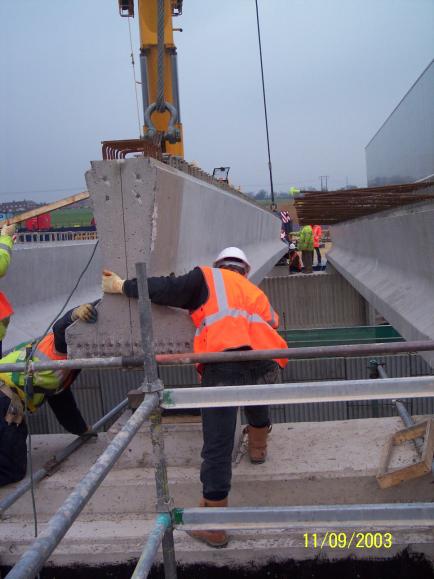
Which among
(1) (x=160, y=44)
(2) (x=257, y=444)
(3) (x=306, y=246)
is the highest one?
(1) (x=160, y=44)

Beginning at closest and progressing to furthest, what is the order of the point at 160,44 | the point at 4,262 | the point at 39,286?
the point at 160,44 < the point at 4,262 < the point at 39,286

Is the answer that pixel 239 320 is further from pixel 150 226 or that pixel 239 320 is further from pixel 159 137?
pixel 159 137

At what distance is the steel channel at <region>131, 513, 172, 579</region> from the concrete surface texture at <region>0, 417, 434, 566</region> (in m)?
1.06

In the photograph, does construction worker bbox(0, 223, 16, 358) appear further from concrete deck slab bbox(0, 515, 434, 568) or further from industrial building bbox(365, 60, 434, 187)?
industrial building bbox(365, 60, 434, 187)

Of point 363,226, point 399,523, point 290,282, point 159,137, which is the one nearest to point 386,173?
point 290,282

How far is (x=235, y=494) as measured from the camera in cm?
404

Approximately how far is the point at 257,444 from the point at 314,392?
1529 millimetres

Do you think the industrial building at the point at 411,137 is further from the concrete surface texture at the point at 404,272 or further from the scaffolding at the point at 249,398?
the scaffolding at the point at 249,398

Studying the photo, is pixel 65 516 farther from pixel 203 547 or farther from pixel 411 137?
pixel 411 137

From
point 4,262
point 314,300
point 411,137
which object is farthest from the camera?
point 314,300

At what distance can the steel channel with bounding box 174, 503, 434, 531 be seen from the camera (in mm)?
2848

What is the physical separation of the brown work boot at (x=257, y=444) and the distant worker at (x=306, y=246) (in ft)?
56.6
